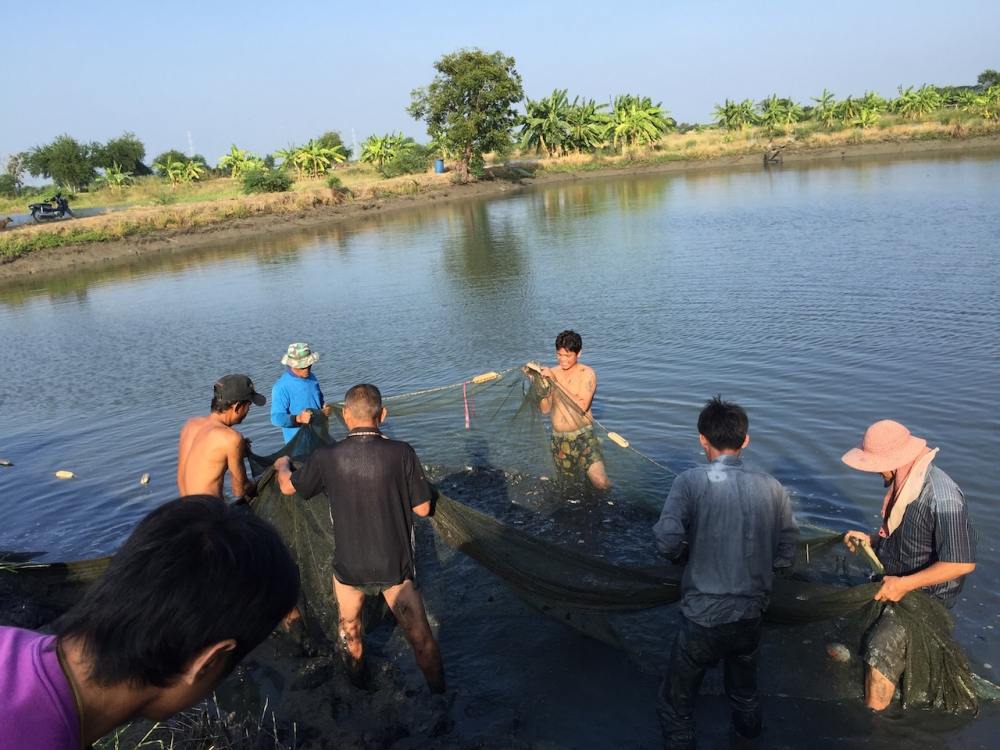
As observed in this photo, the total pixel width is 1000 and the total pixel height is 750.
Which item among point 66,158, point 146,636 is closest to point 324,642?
point 146,636

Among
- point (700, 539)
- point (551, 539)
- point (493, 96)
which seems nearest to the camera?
point (700, 539)

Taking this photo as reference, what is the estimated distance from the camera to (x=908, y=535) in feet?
11.6

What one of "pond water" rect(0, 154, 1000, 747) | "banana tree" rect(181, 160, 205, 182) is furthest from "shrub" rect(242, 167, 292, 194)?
"pond water" rect(0, 154, 1000, 747)

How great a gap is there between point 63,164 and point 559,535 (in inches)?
2617

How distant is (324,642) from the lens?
4914mm

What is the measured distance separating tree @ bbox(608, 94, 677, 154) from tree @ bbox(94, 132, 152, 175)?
4089cm

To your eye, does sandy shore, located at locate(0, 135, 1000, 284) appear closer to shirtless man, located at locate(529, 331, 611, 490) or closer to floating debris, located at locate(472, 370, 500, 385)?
floating debris, located at locate(472, 370, 500, 385)

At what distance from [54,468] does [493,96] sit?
45854 millimetres

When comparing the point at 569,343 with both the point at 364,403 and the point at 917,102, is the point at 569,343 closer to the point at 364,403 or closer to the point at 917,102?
the point at 364,403

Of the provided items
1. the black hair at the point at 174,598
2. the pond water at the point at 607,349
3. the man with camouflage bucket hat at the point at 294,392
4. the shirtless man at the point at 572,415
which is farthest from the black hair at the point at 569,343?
the black hair at the point at 174,598

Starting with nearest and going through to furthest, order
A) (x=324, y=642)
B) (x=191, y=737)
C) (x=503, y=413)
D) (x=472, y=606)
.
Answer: (x=191, y=737)
(x=324, y=642)
(x=472, y=606)
(x=503, y=413)

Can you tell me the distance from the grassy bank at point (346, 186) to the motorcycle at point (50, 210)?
8.32ft

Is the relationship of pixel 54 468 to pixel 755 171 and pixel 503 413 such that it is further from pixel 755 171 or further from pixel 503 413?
pixel 755 171

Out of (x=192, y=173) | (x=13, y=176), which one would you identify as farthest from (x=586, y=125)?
(x=13, y=176)
